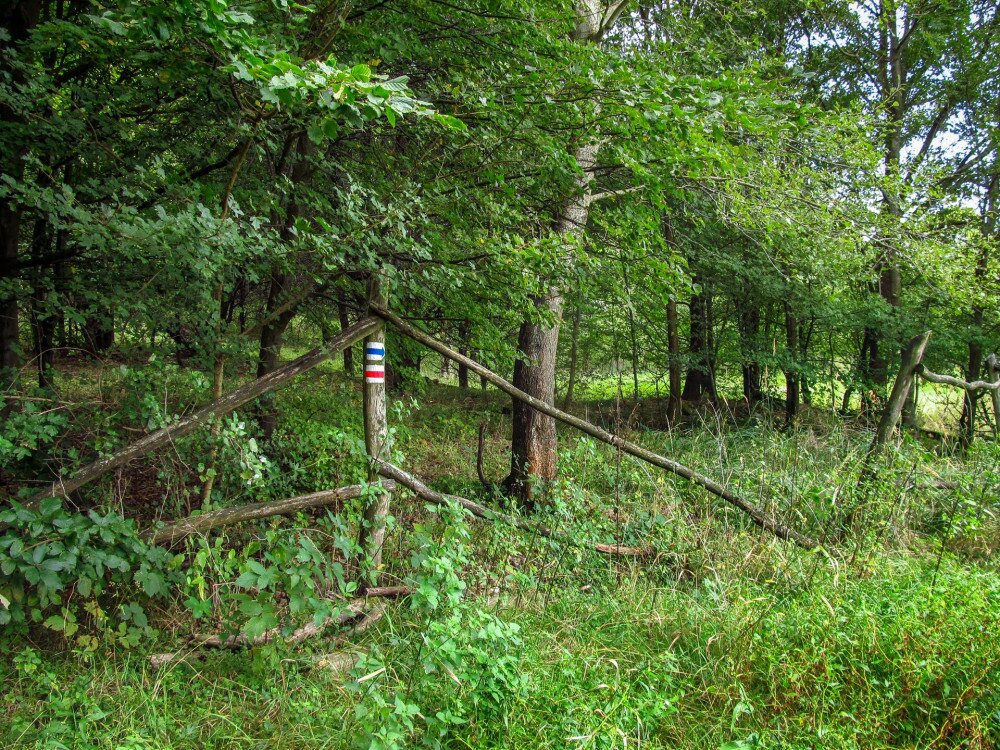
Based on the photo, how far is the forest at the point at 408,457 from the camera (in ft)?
8.28

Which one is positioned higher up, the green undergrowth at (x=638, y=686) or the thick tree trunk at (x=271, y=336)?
the thick tree trunk at (x=271, y=336)

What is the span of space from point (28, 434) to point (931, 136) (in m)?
14.8

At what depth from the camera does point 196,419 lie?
3377mm

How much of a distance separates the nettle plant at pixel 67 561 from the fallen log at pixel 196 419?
166 millimetres

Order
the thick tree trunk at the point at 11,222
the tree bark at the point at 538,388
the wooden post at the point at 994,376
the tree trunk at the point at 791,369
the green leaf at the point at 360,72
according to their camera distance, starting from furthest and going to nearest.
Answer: the tree trunk at the point at 791,369, the tree bark at the point at 538,388, the wooden post at the point at 994,376, the thick tree trunk at the point at 11,222, the green leaf at the point at 360,72

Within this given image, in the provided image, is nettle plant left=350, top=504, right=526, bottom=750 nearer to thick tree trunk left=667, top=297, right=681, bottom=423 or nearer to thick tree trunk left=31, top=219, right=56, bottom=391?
thick tree trunk left=31, top=219, right=56, bottom=391

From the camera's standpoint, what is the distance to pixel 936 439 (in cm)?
812

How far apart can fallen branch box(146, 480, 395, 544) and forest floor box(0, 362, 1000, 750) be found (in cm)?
35

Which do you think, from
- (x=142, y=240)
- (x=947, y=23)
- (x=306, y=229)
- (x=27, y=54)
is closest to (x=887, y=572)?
(x=306, y=229)

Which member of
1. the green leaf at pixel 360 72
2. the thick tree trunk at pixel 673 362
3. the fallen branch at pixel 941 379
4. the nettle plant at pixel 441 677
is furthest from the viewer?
the thick tree trunk at pixel 673 362

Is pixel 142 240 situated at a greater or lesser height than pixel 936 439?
greater

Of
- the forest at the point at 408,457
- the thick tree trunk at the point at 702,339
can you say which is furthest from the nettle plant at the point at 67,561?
the thick tree trunk at the point at 702,339

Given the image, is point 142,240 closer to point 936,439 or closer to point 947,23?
point 936,439

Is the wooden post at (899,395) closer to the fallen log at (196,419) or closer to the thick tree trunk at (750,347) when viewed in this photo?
the fallen log at (196,419)
